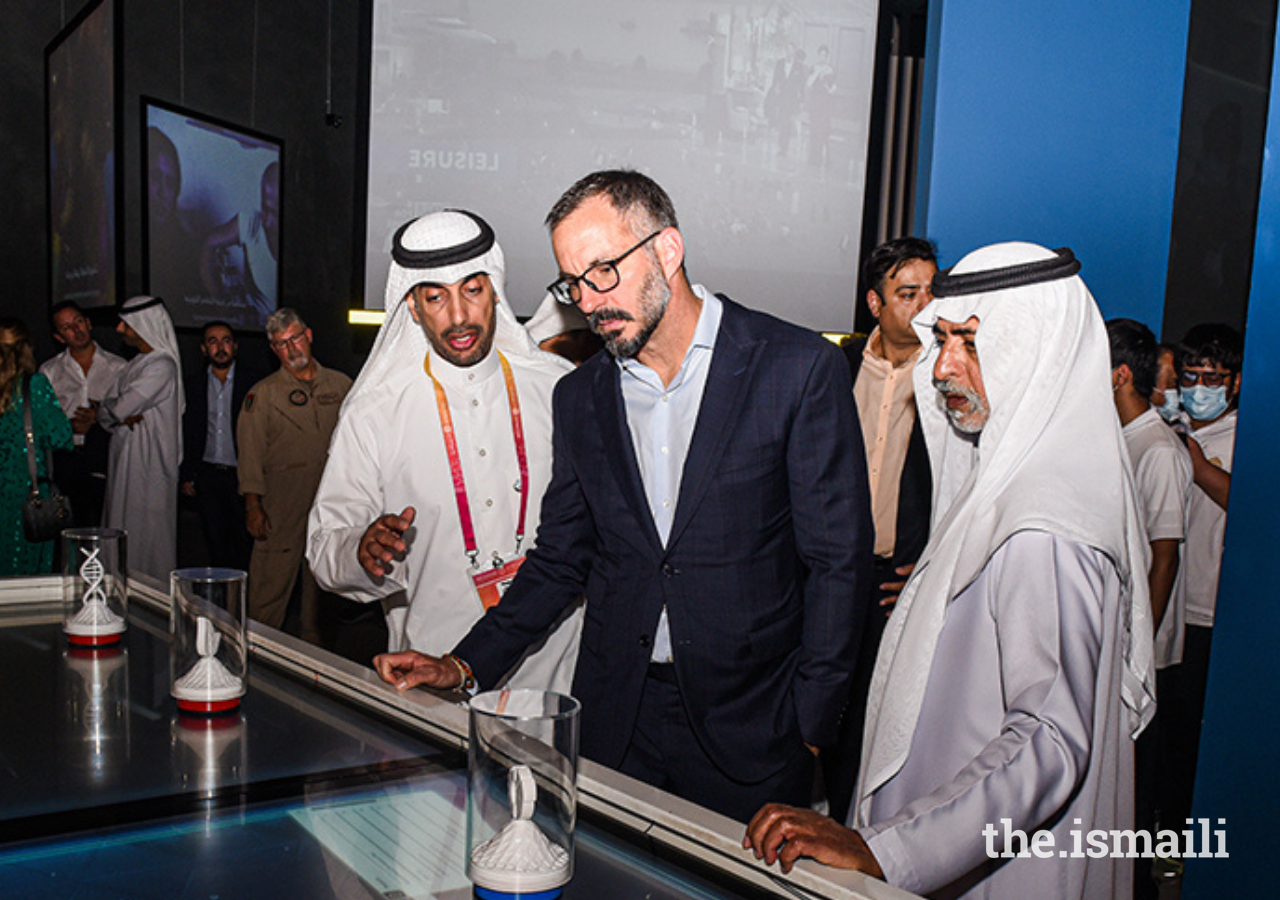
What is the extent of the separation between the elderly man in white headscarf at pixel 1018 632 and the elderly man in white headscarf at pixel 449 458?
1.03m

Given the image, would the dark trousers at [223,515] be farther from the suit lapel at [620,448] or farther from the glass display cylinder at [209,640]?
the glass display cylinder at [209,640]

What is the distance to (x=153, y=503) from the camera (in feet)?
18.7

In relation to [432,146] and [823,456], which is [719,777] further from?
[432,146]

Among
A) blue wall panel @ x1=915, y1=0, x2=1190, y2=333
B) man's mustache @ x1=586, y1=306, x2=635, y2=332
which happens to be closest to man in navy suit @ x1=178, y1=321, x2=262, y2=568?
blue wall panel @ x1=915, y1=0, x2=1190, y2=333

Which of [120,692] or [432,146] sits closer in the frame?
[120,692]

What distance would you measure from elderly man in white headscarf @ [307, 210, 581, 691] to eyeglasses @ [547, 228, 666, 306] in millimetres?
656

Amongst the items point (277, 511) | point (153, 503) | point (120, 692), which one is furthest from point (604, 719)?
point (153, 503)

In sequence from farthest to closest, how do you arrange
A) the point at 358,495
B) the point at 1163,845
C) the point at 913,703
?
the point at 1163,845 → the point at 358,495 → the point at 913,703

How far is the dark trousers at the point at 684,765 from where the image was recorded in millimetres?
2000

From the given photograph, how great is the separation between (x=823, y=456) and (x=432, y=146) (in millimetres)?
4076

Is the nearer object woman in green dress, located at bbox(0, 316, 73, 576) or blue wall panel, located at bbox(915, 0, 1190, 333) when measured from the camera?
blue wall panel, located at bbox(915, 0, 1190, 333)

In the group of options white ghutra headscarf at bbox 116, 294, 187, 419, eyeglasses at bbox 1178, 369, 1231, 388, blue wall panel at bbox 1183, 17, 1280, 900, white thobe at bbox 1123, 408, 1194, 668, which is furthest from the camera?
white ghutra headscarf at bbox 116, 294, 187, 419

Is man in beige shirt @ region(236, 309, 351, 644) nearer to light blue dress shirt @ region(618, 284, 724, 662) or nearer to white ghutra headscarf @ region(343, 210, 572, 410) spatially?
white ghutra headscarf @ region(343, 210, 572, 410)

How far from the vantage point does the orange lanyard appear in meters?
2.55
